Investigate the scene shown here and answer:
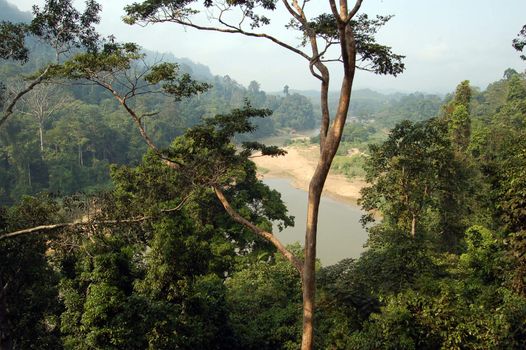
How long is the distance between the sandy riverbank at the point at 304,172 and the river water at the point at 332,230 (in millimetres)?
2249

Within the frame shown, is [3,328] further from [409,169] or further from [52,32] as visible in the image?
[409,169]

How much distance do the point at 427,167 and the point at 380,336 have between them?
365 inches

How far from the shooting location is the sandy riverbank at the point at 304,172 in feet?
135

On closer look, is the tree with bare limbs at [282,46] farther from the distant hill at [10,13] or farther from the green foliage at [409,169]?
the distant hill at [10,13]

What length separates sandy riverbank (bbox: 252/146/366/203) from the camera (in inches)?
1615

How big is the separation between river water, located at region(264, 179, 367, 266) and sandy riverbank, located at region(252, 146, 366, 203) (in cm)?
225

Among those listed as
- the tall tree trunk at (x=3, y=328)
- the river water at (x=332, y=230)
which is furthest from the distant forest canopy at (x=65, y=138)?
the river water at (x=332, y=230)

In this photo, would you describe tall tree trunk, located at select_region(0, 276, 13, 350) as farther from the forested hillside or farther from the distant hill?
the distant hill

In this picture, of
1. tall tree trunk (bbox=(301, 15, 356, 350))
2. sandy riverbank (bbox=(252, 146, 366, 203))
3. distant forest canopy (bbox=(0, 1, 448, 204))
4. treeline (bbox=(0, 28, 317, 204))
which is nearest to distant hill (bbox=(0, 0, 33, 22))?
distant forest canopy (bbox=(0, 1, 448, 204))

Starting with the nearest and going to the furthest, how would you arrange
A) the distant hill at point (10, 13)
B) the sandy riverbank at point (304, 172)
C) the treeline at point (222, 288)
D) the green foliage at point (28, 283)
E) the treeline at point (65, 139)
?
the treeline at point (222, 288)
the green foliage at point (28, 283)
the treeline at point (65, 139)
the sandy riverbank at point (304, 172)
the distant hill at point (10, 13)

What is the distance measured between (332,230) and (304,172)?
74.5ft

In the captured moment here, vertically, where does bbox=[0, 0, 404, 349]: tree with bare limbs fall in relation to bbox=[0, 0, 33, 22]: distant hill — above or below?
below

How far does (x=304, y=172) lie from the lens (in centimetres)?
5169

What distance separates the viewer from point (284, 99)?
114562mm
